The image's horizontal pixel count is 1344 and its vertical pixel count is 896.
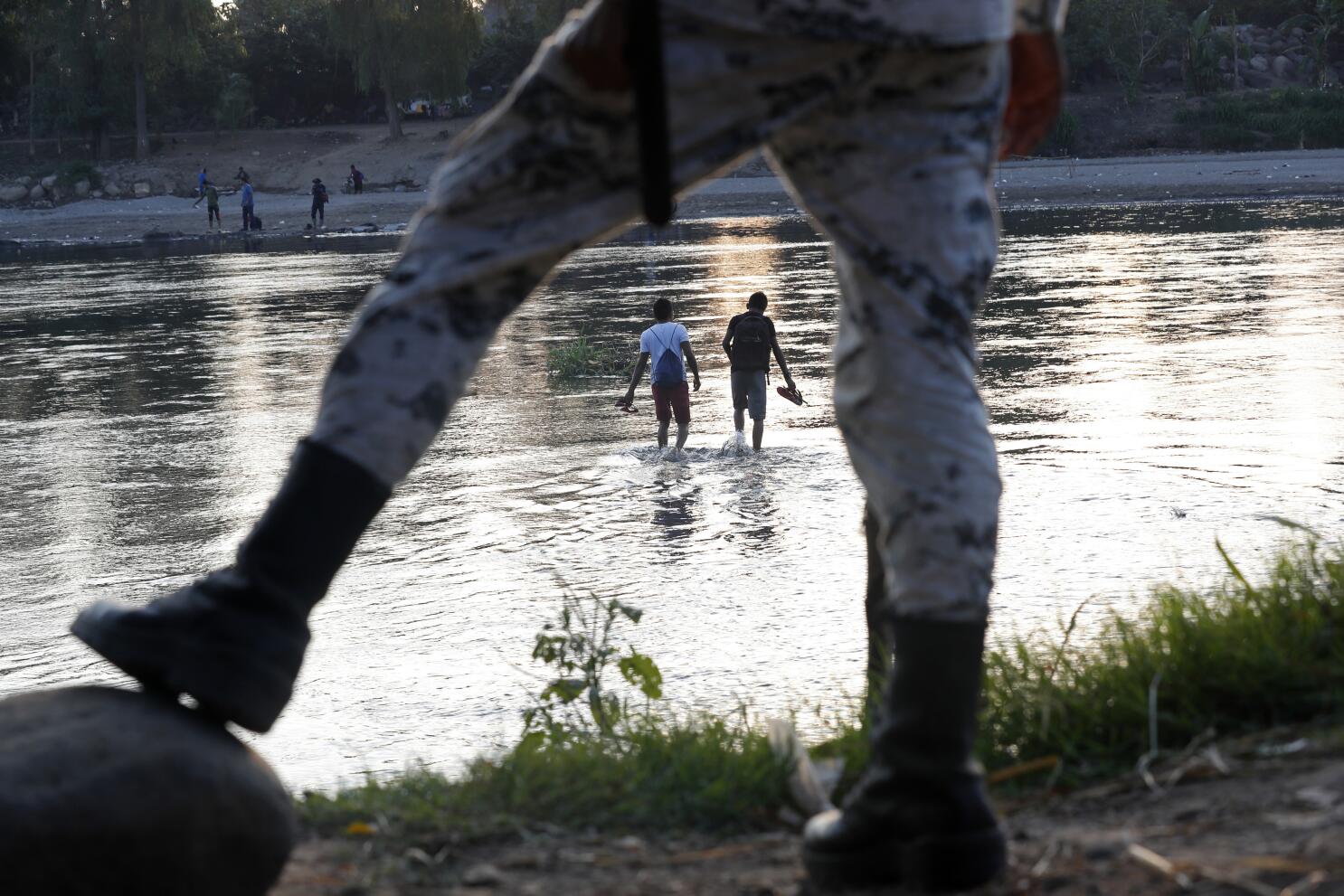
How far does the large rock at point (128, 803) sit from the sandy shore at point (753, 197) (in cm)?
5319

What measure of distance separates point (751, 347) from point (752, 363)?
16 cm

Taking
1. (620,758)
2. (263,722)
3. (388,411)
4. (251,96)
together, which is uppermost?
(251,96)

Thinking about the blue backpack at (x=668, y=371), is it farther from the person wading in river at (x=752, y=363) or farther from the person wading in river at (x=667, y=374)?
the person wading in river at (x=752, y=363)

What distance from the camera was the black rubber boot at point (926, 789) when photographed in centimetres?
200

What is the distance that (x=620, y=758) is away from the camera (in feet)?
9.50

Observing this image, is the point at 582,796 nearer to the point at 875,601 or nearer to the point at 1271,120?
the point at 875,601

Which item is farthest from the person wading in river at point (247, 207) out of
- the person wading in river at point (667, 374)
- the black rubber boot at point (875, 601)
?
the black rubber boot at point (875, 601)

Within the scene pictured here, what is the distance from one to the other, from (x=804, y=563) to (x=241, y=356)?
15502 mm

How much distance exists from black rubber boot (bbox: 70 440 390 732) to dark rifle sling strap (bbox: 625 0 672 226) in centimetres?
47

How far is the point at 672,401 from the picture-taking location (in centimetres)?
1506

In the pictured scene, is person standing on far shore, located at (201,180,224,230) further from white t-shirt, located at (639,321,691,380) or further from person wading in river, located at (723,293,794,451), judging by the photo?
person wading in river, located at (723,293,794,451)

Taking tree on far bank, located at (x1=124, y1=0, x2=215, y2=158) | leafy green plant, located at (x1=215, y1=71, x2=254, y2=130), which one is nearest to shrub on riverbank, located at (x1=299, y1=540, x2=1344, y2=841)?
tree on far bank, located at (x1=124, y1=0, x2=215, y2=158)

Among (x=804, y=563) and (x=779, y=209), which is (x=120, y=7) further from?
(x=804, y=563)

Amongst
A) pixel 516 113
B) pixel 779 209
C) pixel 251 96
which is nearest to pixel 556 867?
pixel 516 113
